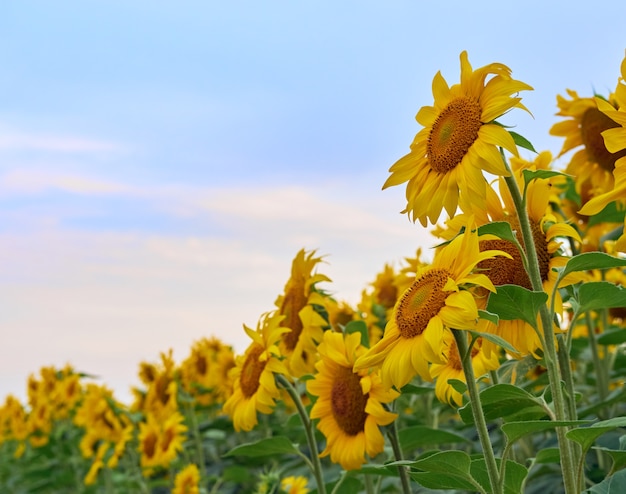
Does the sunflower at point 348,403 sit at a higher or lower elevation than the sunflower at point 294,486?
higher

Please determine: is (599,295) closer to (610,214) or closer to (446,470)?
(446,470)

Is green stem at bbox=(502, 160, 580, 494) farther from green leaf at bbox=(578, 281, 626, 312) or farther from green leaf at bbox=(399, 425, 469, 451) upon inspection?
green leaf at bbox=(399, 425, 469, 451)

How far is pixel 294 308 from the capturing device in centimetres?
267

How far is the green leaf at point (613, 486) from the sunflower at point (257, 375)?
0.99m

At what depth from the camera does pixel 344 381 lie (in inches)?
88.1

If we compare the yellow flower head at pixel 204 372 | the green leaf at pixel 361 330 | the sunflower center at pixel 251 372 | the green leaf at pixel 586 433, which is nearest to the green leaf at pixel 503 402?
the green leaf at pixel 586 433

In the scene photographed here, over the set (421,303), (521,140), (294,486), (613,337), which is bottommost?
(294,486)

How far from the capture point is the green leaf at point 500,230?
5.40 ft

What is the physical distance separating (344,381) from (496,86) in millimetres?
875

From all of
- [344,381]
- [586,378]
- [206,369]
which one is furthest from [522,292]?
[206,369]

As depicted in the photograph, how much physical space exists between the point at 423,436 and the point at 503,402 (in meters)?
0.60

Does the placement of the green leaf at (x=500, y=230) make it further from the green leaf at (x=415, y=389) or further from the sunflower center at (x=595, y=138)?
the sunflower center at (x=595, y=138)

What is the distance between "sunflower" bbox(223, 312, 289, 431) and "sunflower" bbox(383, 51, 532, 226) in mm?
692

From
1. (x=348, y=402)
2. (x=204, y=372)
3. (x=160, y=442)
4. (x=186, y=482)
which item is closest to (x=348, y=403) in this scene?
(x=348, y=402)
